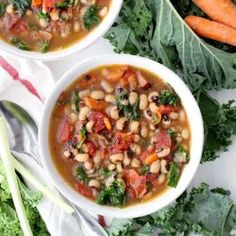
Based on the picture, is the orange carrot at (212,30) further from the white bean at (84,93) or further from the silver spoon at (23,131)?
the silver spoon at (23,131)

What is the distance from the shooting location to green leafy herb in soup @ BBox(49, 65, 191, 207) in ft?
8.99

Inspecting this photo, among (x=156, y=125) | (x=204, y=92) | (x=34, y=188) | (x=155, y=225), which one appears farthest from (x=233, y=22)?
(x=34, y=188)

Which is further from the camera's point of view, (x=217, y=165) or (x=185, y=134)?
(x=217, y=165)

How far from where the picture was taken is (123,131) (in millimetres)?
2768

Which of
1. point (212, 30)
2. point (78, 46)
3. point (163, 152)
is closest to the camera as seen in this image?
point (163, 152)

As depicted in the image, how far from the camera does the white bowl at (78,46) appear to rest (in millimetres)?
2814

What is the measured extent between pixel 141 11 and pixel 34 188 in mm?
1013

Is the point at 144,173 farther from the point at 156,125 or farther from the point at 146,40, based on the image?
the point at 146,40

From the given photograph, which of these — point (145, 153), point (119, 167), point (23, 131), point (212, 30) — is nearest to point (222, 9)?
point (212, 30)

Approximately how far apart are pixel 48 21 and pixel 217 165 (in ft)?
3.44

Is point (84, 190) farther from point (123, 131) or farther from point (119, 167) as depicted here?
point (123, 131)

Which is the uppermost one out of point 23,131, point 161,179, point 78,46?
point 78,46

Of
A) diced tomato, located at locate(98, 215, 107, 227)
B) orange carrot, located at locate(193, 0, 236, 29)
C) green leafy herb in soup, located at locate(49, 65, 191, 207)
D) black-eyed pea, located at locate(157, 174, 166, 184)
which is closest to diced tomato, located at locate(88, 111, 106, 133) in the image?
green leafy herb in soup, located at locate(49, 65, 191, 207)

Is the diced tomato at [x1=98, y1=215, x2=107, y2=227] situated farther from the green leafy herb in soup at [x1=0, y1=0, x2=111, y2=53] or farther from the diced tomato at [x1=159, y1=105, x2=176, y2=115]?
the green leafy herb in soup at [x1=0, y1=0, x2=111, y2=53]
